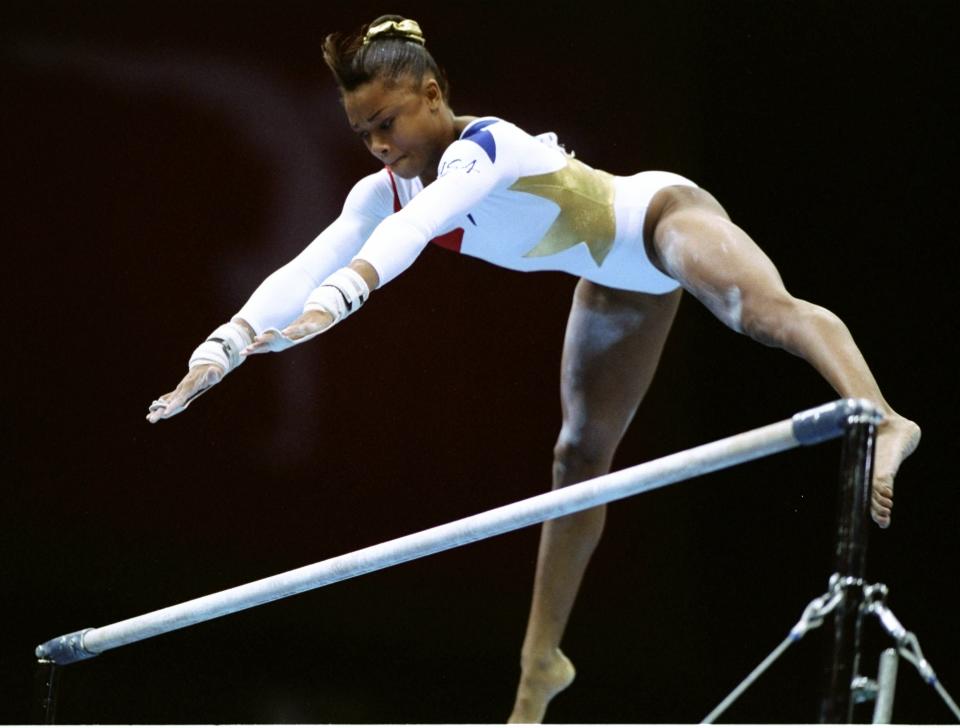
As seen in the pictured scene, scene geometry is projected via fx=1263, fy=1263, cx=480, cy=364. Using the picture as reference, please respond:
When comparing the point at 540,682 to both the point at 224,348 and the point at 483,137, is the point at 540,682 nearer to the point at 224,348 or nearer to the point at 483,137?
the point at 224,348

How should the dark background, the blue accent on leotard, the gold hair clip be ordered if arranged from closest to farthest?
the blue accent on leotard < the gold hair clip < the dark background

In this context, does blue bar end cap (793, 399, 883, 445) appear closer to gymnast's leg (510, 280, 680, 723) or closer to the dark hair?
gymnast's leg (510, 280, 680, 723)

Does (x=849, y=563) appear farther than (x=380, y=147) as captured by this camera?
No

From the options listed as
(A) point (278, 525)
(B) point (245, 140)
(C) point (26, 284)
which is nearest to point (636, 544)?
(A) point (278, 525)

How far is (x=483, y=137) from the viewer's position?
246 cm

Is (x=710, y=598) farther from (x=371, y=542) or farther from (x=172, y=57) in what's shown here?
(x=172, y=57)

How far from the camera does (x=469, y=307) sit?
11.3 ft

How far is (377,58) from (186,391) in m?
0.79

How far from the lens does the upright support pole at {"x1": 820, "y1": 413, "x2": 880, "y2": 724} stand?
154 centimetres

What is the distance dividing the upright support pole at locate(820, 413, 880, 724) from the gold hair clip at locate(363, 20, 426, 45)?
145 cm

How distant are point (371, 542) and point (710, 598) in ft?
3.10

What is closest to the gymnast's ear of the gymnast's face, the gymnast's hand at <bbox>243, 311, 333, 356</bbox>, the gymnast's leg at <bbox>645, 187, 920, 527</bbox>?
the gymnast's face

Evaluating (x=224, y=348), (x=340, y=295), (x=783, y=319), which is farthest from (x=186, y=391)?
(x=783, y=319)

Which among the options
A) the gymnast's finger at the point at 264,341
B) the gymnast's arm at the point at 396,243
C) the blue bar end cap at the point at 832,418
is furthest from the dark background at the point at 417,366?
the blue bar end cap at the point at 832,418
